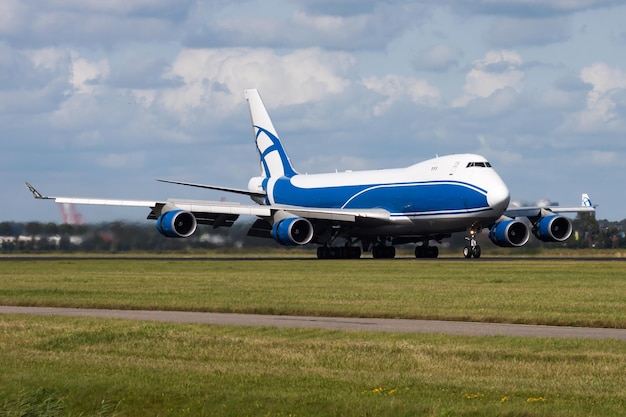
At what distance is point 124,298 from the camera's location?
31672 mm

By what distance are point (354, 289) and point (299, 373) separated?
17851mm

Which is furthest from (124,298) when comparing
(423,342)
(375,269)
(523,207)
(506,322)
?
(523,207)

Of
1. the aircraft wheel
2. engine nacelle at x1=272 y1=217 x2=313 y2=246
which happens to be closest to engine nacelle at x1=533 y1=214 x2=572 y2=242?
the aircraft wheel

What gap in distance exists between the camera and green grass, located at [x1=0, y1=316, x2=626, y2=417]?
14453 mm

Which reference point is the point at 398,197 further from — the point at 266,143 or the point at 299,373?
the point at 299,373

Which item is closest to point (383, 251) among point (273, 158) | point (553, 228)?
point (553, 228)

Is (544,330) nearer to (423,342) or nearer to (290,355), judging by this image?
(423,342)

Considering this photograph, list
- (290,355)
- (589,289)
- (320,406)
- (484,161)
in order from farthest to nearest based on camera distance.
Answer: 1. (484,161)
2. (589,289)
3. (290,355)
4. (320,406)

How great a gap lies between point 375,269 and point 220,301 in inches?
682

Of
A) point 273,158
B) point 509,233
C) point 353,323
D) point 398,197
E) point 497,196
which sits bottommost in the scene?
point 353,323

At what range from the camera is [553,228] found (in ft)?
201

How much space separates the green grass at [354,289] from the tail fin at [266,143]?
1941 centimetres

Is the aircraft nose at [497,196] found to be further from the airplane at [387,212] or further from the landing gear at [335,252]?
the landing gear at [335,252]

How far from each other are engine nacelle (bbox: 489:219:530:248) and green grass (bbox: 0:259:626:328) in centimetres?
877
